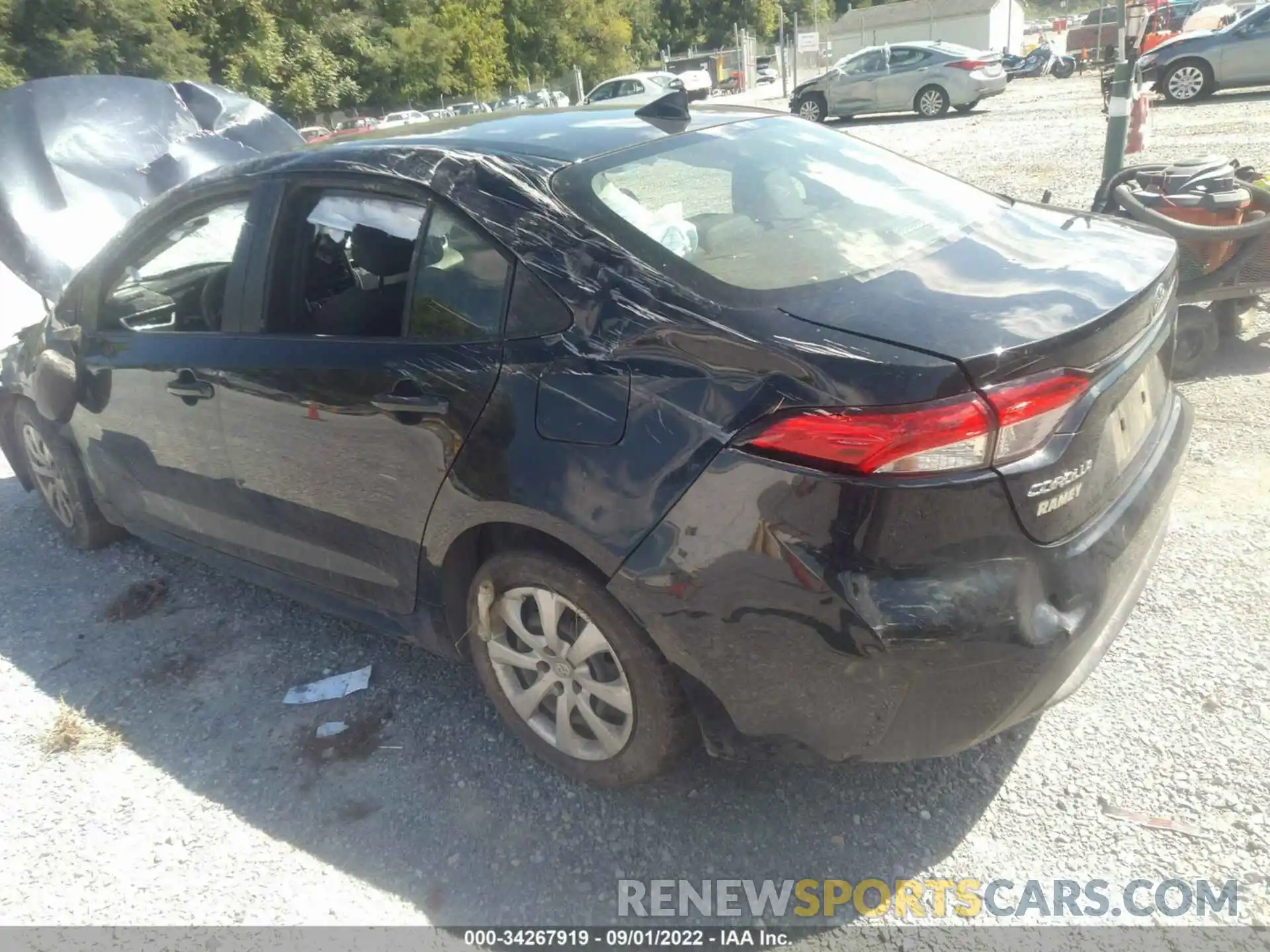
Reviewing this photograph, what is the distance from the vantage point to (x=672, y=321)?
2.17 metres

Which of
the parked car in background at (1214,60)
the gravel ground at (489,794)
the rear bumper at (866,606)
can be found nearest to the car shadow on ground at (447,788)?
the gravel ground at (489,794)

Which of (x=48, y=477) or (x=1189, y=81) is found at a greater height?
(x=48, y=477)

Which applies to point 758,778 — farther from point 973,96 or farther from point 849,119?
point 849,119

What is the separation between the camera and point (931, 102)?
20.1 metres

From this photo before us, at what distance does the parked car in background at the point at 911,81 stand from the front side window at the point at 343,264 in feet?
64.5

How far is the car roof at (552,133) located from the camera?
2693mm

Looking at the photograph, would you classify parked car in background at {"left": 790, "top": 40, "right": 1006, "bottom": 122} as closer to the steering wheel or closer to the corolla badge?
the steering wheel

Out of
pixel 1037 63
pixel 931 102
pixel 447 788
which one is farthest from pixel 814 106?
pixel 447 788

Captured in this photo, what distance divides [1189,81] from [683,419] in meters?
17.9

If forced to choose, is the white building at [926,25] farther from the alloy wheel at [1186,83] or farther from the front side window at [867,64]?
the alloy wheel at [1186,83]

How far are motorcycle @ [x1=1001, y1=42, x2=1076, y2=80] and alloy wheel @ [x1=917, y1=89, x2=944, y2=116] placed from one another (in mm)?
13359

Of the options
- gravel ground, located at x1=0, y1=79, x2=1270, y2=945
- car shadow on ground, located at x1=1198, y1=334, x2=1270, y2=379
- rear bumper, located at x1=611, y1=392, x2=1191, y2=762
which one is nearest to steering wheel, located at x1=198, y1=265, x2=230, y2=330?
gravel ground, located at x1=0, y1=79, x2=1270, y2=945

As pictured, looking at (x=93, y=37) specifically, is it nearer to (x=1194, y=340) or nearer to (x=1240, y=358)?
(x=1194, y=340)
